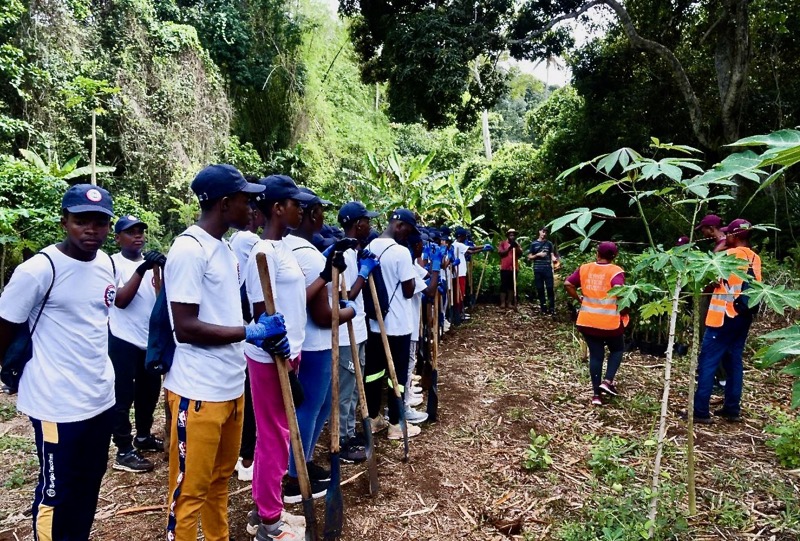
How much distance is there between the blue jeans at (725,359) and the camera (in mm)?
Result: 4637

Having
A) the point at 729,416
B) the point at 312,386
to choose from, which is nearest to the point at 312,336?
the point at 312,386

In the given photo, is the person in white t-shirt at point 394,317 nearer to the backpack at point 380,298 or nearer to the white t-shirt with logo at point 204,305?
the backpack at point 380,298

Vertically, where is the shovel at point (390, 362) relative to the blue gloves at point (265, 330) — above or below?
below

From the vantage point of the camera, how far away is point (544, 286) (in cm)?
1058

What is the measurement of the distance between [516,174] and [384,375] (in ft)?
43.1

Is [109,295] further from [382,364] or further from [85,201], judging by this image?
[382,364]

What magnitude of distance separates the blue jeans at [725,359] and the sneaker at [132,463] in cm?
501

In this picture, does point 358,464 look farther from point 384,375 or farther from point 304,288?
point 304,288

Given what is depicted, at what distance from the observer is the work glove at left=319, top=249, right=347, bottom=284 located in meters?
2.97

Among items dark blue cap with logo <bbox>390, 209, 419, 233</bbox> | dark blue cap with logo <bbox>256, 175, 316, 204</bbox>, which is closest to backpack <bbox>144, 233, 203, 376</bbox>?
dark blue cap with logo <bbox>256, 175, 316, 204</bbox>

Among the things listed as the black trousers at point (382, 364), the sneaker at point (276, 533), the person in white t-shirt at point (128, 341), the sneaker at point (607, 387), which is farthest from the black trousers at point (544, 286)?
the sneaker at point (276, 533)

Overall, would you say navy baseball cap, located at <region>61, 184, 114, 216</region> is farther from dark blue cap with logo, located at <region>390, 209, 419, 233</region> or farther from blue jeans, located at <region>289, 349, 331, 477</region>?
dark blue cap with logo, located at <region>390, 209, 419, 233</region>

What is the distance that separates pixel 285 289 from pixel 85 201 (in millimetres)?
1063

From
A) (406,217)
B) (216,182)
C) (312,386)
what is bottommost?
(312,386)
